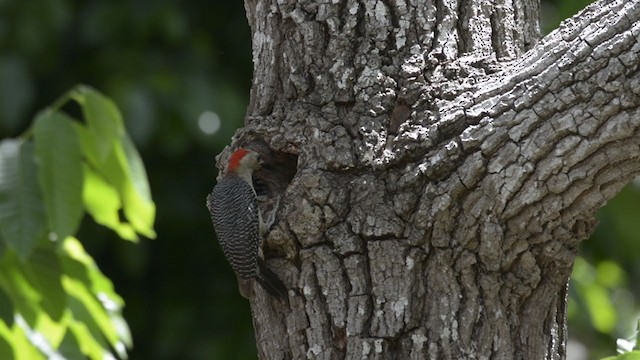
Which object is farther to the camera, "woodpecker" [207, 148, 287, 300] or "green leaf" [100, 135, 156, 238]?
"green leaf" [100, 135, 156, 238]

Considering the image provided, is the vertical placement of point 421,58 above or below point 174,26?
below

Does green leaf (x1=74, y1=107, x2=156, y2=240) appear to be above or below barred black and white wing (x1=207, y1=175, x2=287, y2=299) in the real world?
above

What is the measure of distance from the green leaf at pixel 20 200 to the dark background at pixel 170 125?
113 inches

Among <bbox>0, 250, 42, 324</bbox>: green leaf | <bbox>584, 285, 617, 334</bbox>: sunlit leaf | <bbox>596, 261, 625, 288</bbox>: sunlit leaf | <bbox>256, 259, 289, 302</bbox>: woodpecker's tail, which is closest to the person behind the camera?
<bbox>256, 259, 289, 302</bbox>: woodpecker's tail

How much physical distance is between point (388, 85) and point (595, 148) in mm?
545

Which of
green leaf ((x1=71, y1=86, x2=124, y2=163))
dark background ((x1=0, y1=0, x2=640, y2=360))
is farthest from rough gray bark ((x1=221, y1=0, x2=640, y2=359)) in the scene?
dark background ((x1=0, y1=0, x2=640, y2=360))

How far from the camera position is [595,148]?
8.21 feet

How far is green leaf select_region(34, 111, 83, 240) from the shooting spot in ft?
9.25

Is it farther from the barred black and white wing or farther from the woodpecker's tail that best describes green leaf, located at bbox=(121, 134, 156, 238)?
the woodpecker's tail

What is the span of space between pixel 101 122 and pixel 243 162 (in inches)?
15.6

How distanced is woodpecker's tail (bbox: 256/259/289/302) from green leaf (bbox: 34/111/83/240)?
0.47 metres

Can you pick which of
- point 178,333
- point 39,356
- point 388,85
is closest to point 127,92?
point 178,333

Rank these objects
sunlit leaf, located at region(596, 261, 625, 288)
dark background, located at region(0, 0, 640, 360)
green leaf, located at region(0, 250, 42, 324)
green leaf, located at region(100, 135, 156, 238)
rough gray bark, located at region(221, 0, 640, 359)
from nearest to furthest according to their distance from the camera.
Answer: rough gray bark, located at region(221, 0, 640, 359), green leaf, located at region(0, 250, 42, 324), green leaf, located at region(100, 135, 156, 238), dark background, located at region(0, 0, 640, 360), sunlit leaf, located at region(596, 261, 625, 288)

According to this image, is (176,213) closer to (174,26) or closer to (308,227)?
(174,26)
